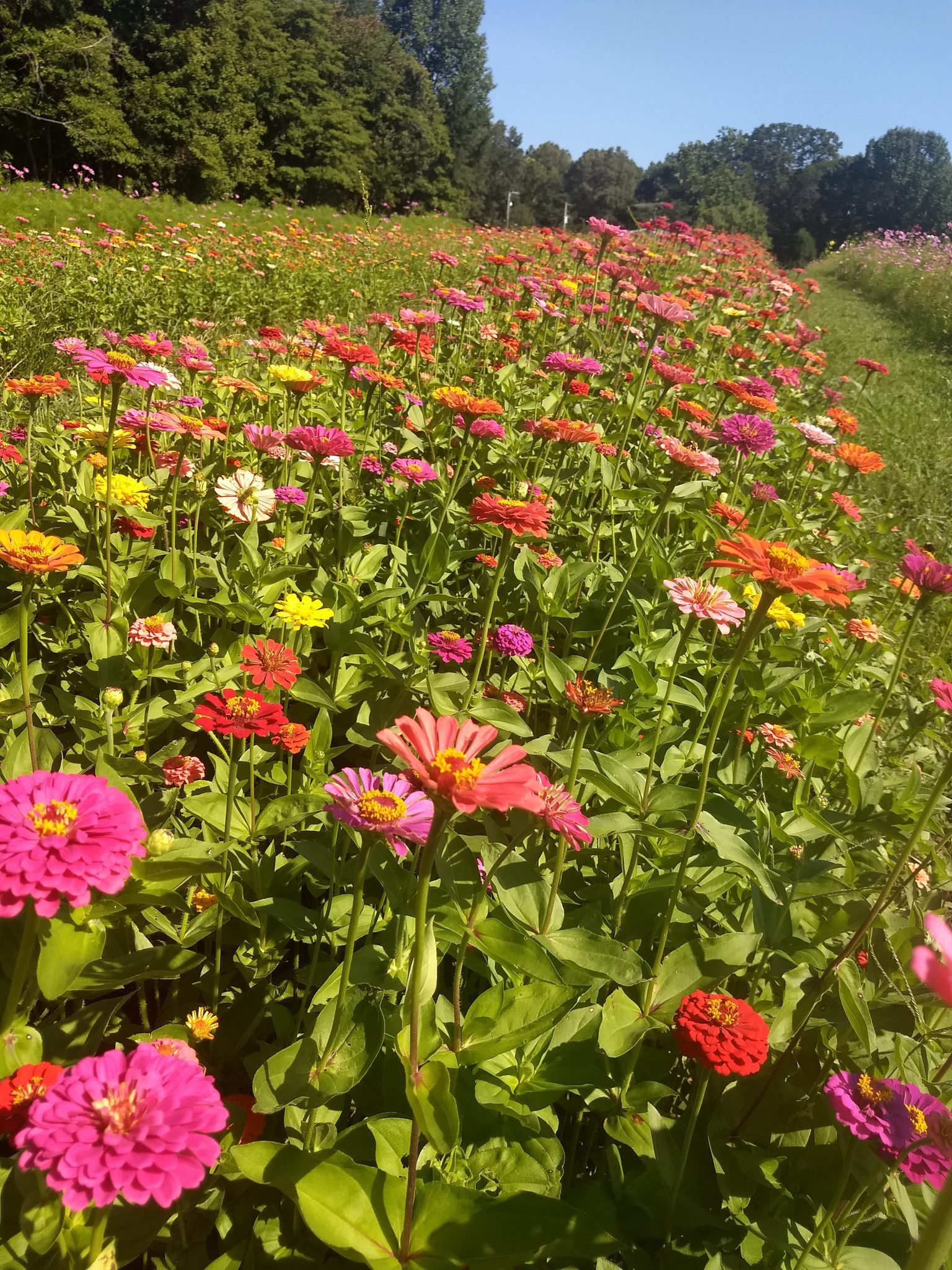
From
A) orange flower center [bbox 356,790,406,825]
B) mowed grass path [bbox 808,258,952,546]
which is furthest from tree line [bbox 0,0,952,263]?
orange flower center [bbox 356,790,406,825]

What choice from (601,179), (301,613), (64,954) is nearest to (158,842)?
(64,954)

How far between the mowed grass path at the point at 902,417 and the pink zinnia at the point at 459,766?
3569 mm


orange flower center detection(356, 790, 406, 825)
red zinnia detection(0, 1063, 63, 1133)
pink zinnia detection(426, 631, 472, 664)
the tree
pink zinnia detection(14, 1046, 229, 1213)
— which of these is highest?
the tree

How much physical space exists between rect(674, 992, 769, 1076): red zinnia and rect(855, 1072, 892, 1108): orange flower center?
0.13 metres

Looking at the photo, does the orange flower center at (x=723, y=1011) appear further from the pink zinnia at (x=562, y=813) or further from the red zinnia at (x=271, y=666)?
the red zinnia at (x=271, y=666)

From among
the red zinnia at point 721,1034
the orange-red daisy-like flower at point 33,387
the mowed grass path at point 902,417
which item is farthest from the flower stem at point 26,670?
the mowed grass path at point 902,417

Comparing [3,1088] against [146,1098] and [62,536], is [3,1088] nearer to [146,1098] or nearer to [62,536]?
[146,1098]

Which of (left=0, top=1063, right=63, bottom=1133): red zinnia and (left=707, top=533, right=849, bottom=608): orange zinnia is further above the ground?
(left=707, top=533, right=849, bottom=608): orange zinnia

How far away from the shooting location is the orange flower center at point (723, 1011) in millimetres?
1125

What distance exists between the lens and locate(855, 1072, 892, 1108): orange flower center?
105 cm

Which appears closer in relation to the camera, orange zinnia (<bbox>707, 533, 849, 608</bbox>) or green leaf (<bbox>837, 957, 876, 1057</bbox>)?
orange zinnia (<bbox>707, 533, 849, 608</bbox>)

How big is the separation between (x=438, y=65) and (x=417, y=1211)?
69322mm

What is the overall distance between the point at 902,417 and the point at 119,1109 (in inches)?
335

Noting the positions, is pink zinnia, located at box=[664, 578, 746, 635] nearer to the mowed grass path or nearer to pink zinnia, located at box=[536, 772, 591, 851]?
pink zinnia, located at box=[536, 772, 591, 851]
